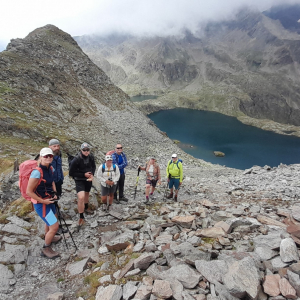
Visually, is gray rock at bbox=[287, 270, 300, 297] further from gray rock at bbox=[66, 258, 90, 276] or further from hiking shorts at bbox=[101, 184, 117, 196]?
hiking shorts at bbox=[101, 184, 117, 196]

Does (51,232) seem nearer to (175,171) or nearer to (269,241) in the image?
(269,241)

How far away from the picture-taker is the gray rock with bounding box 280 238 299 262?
496 centimetres

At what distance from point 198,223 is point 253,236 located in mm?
2049

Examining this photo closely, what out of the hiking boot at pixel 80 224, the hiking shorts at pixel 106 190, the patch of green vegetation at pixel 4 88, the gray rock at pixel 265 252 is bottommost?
the hiking boot at pixel 80 224

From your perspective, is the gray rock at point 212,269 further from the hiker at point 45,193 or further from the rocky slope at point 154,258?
the hiker at point 45,193

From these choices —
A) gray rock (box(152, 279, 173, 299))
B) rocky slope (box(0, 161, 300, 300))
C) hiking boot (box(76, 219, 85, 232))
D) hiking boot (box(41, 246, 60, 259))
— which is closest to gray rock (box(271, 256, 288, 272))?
rocky slope (box(0, 161, 300, 300))

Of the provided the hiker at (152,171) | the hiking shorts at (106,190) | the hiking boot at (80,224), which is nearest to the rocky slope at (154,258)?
the hiking boot at (80,224)

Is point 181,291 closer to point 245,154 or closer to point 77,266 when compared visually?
point 77,266

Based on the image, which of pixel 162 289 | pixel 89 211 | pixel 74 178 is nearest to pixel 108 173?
pixel 74 178

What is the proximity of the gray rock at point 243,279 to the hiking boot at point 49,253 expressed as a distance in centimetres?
539

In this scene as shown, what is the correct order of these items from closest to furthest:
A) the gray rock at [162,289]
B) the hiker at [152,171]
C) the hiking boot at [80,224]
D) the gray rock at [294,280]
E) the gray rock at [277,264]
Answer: the gray rock at [294,280] → the gray rock at [162,289] → the gray rock at [277,264] → the hiking boot at [80,224] → the hiker at [152,171]

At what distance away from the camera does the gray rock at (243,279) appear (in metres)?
4.23

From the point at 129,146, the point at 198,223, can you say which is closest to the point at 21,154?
the point at 198,223

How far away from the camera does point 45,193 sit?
6512 millimetres
